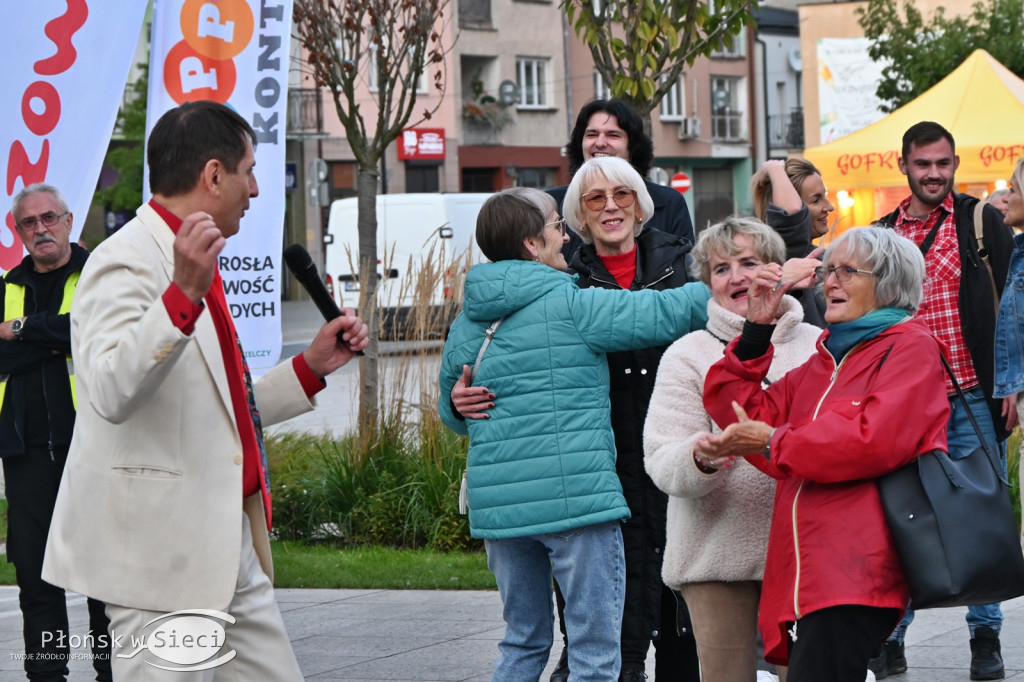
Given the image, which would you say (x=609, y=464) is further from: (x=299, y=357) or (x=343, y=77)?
(x=343, y=77)

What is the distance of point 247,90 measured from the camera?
761 centimetres

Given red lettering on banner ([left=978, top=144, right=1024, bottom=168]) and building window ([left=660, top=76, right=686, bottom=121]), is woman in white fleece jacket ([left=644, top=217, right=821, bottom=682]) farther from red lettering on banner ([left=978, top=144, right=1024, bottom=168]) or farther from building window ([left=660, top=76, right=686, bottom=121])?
building window ([left=660, top=76, right=686, bottom=121])

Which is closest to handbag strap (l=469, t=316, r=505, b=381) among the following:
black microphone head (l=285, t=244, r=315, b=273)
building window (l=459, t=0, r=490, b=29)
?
black microphone head (l=285, t=244, r=315, b=273)

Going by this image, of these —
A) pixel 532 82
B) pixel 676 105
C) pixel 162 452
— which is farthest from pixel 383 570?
pixel 676 105

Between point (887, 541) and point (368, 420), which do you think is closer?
point (887, 541)

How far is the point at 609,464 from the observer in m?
4.46

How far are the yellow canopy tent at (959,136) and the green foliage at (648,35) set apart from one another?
25.8 ft

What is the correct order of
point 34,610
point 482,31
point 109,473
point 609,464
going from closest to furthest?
point 109,473 → point 609,464 → point 34,610 → point 482,31

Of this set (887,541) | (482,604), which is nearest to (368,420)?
(482,604)

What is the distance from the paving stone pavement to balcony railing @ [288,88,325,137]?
34.3 m

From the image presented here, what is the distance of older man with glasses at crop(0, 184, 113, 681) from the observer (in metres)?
5.76

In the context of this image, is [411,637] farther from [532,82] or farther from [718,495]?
[532,82]

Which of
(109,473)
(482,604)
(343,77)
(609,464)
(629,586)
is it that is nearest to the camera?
(109,473)

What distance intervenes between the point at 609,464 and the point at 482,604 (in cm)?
320
